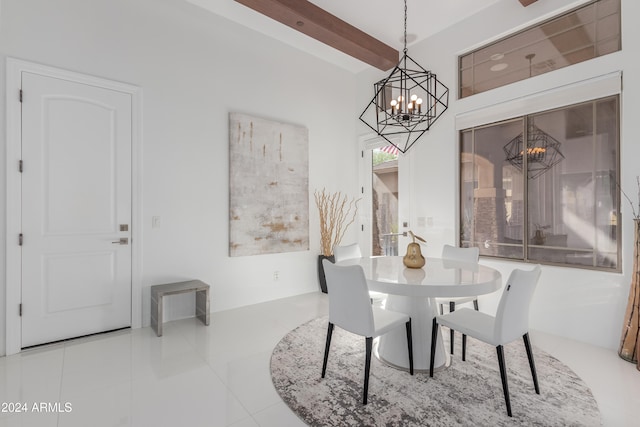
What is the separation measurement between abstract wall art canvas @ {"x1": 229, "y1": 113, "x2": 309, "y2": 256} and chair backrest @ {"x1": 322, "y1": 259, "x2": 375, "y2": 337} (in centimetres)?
196

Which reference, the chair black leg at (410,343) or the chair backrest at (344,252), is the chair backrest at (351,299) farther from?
the chair backrest at (344,252)

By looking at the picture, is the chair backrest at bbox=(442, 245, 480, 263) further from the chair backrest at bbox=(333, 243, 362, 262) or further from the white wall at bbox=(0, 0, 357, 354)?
the white wall at bbox=(0, 0, 357, 354)

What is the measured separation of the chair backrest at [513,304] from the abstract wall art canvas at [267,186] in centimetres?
282

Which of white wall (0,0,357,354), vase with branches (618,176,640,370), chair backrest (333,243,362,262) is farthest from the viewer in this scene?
chair backrest (333,243,362,262)

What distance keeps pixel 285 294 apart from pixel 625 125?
391 centimetres

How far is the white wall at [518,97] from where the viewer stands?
2.67 meters

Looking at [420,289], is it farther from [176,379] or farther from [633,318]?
[633,318]

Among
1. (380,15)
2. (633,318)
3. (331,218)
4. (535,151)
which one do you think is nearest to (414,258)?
(633,318)

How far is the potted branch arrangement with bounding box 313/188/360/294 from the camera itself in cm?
460

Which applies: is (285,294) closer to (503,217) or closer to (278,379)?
(278,379)

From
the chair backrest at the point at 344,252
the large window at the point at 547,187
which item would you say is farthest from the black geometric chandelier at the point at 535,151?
the chair backrest at the point at 344,252

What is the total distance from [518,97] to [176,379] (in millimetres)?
4049

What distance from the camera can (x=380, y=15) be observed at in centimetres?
366

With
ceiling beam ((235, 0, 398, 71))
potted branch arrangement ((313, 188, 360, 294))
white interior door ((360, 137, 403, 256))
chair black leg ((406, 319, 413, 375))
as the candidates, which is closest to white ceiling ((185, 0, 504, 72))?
ceiling beam ((235, 0, 398, 71))
